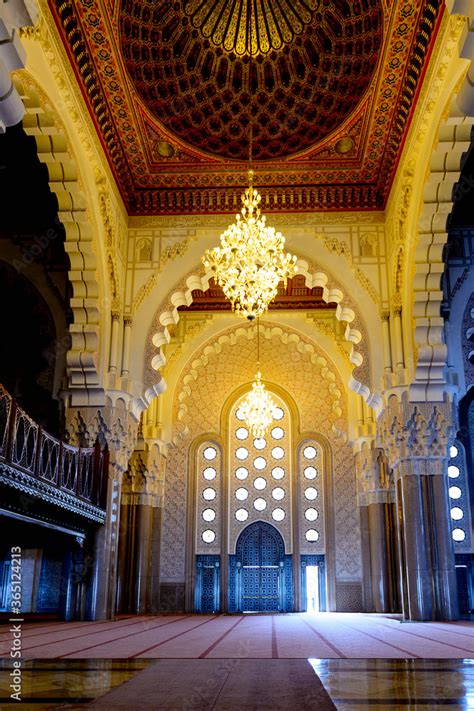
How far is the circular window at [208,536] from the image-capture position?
16.0 meters

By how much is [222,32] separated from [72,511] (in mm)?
6939

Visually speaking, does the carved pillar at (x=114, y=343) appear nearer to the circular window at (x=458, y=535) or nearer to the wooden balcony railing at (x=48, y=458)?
the wooden balcony railing at (x=48, y=458)

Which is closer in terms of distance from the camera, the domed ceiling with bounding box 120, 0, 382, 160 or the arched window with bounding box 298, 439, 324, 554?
the domed ceiling with bounding box 120, 0, 382, 160

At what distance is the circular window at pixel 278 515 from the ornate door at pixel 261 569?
0.72ft

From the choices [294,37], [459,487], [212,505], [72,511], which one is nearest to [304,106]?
[294,37]

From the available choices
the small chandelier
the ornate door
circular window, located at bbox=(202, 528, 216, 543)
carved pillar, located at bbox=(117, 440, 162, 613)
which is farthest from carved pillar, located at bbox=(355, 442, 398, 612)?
carved pillar, located at bbox=(117, 440, 162, 613)

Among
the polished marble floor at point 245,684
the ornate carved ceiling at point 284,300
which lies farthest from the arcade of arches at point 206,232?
the polished marble floor at point 245,684

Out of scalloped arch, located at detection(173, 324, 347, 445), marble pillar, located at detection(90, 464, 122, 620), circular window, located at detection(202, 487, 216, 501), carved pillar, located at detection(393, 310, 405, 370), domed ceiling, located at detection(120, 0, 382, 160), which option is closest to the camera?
domed ceiling, located at detection(120, 0, 382, 160)

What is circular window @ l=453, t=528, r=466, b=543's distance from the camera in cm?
1332

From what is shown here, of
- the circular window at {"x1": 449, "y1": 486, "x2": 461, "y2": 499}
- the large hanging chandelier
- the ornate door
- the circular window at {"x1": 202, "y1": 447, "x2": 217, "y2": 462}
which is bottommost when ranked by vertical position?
the ornate door

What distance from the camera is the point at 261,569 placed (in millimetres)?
15852

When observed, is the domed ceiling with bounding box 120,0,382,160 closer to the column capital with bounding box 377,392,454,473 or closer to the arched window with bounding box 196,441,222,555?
the column capital with bounding box 377,392,454,473

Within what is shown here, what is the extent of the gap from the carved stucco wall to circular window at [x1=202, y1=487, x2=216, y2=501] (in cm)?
49

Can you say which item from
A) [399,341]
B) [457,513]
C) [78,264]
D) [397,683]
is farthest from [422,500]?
[397,683]
